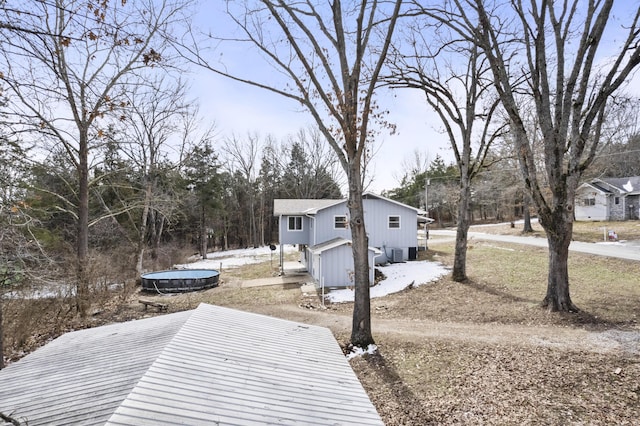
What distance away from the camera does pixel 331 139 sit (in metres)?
8.59

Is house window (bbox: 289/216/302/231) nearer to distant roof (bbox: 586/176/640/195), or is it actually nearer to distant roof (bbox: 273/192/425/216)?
distant roof (bbox: 273/192/425/216)

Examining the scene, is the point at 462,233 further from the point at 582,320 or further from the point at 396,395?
the point at 396,395

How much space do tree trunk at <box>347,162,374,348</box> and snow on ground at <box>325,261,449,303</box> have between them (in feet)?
17.2

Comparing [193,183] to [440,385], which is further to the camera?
[193,183]

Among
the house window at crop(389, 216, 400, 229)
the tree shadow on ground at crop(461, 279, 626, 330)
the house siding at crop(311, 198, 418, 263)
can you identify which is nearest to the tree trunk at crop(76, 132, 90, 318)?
the house siding at crop(311, 198, 418, 263)

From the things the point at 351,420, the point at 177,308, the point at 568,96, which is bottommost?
the point at 177,308

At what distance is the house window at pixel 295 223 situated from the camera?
21236 mm

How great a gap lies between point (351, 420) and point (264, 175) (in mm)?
39856

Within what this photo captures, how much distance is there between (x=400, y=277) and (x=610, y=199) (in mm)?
29307

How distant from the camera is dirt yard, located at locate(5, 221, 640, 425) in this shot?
5.33 m

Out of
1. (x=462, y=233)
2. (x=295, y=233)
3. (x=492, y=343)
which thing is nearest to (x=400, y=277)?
(x=462, y=233)

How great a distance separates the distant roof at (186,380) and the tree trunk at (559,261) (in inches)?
313

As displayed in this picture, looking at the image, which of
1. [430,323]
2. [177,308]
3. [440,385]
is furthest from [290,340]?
[177,308]

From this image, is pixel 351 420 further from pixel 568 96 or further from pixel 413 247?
pixel 413 247
